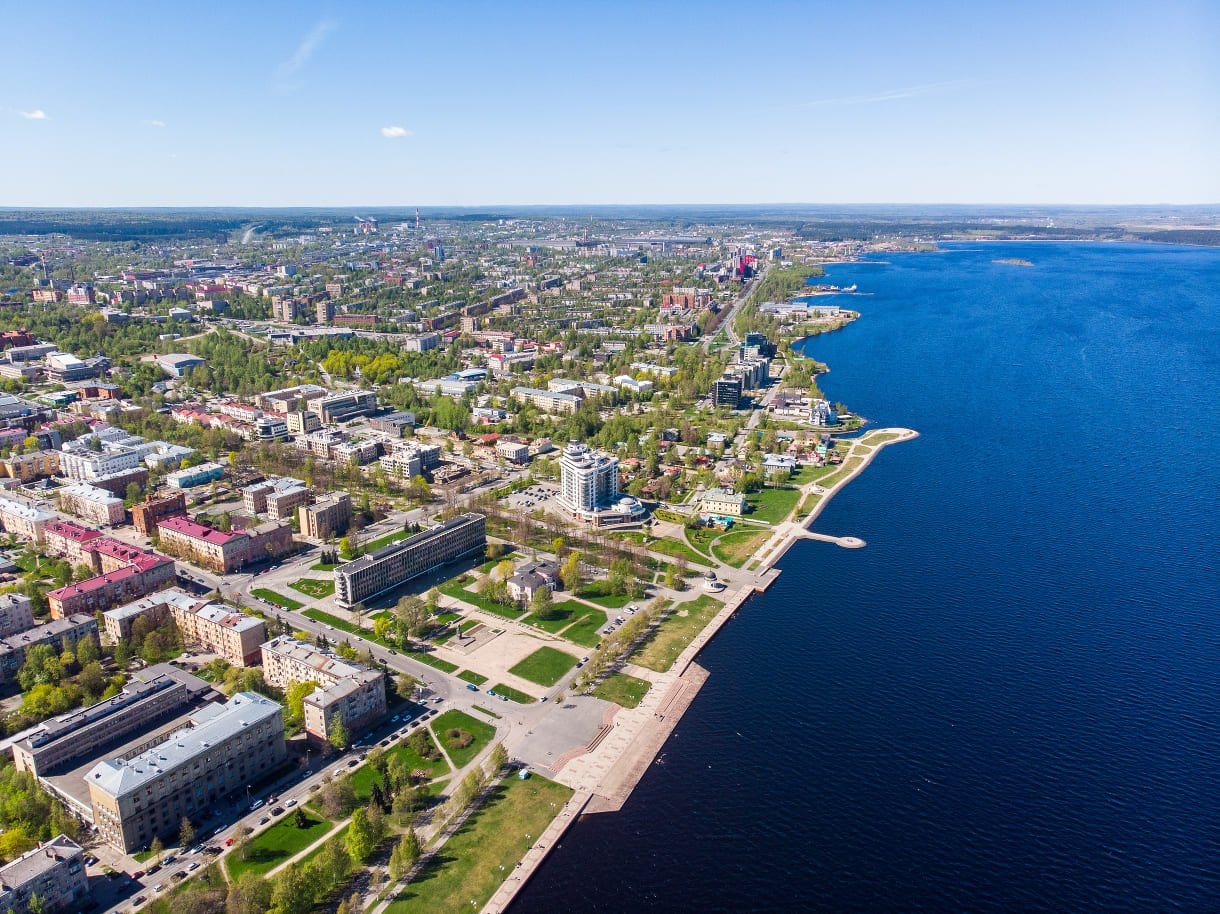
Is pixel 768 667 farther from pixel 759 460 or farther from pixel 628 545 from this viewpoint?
pixel 759 460

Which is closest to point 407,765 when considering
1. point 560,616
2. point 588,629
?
point 588,629

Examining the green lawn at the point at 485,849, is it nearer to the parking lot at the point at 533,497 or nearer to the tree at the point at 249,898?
the tree at the point at 249,898

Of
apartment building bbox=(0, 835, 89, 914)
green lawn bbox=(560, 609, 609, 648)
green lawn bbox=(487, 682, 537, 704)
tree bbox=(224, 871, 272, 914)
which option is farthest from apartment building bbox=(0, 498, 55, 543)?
tree bbox=(224, 871, 272, 914)

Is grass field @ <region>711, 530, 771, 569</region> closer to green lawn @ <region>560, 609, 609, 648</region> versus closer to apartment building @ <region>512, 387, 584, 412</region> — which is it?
green lawn @ <region>560, 609, 609, 648</region>

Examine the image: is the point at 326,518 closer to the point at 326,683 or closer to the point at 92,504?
the point at 92,504

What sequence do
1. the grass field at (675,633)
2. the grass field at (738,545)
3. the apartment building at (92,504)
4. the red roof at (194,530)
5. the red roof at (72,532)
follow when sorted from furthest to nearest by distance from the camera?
the apartment building at (92,504)
the grass field at (738,545)
the red roof at (194,530)
the red roof at (72,532)
the grass field at (675,633)

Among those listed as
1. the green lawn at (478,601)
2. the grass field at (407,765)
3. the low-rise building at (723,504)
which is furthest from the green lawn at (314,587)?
the low-rise building at (723,504)

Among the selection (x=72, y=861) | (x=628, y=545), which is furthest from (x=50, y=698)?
(x=628, y=545)
